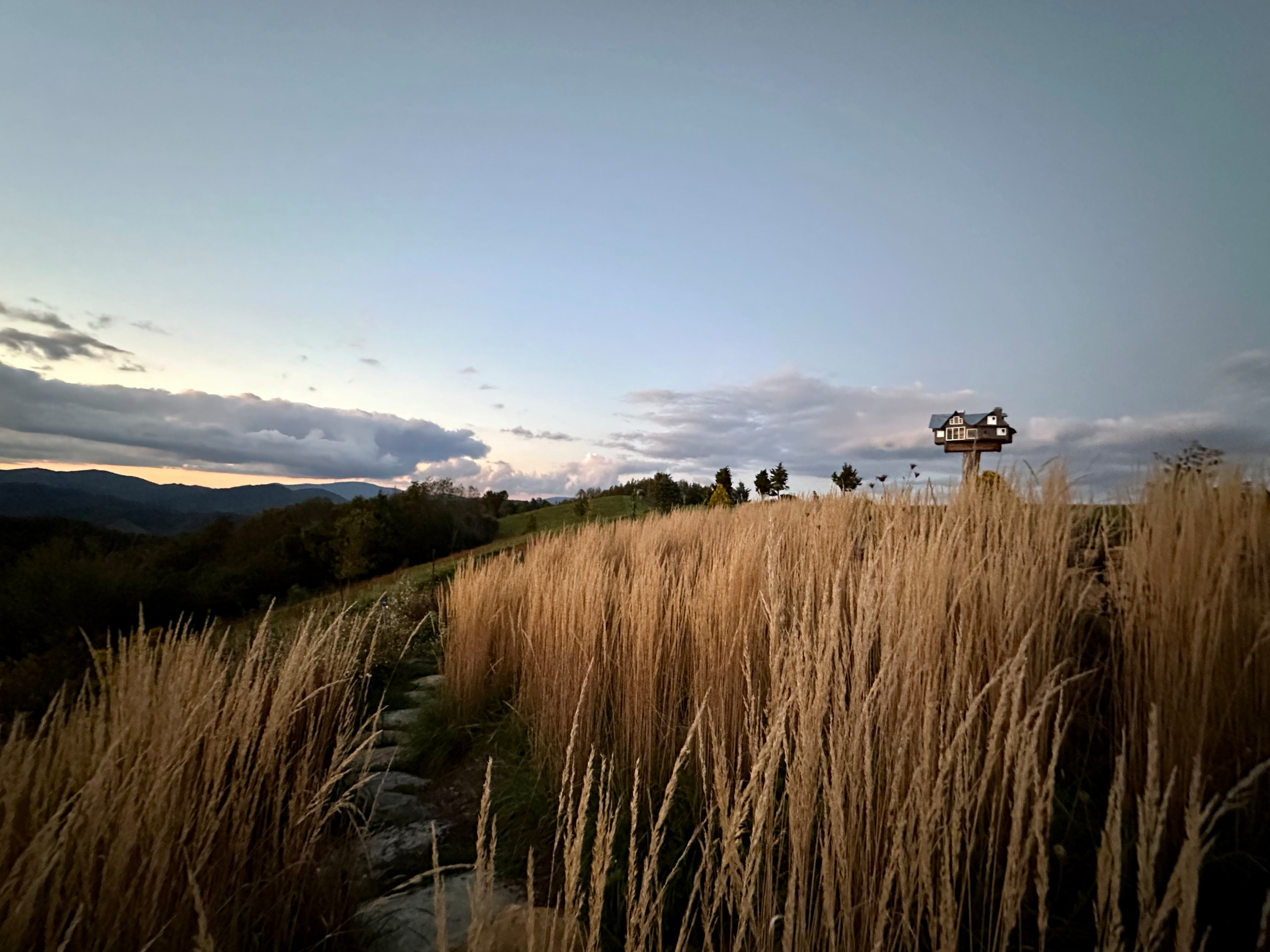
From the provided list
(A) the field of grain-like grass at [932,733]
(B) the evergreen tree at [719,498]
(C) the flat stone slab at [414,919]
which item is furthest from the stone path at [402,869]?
(B) the evergreen tree at [719,498]

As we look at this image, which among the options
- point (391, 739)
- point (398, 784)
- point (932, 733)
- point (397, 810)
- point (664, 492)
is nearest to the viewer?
point (932, 733)

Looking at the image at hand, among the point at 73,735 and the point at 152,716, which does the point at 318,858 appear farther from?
the point at 73,735

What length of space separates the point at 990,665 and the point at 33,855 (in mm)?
2999

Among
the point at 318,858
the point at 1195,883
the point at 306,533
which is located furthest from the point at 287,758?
the point at 306,533

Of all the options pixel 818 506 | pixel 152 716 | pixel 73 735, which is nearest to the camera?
pixel 73 735

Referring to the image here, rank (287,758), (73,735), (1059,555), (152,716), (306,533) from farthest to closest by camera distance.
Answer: (306,533), (287,758), (1059,555), (152,716), (73,735)

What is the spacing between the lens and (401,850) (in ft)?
8.73

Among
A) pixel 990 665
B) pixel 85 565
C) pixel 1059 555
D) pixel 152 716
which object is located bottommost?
pixel 85 565

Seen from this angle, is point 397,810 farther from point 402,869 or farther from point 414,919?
point 414,919

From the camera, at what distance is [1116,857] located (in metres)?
0.88

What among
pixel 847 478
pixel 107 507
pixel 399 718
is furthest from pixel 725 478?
pixel 107 507

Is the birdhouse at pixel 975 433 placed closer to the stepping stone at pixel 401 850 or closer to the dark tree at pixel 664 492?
the stepping stone at pixel 401 850

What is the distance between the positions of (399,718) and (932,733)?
14.3ft

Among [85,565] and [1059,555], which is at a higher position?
[1059,555]
